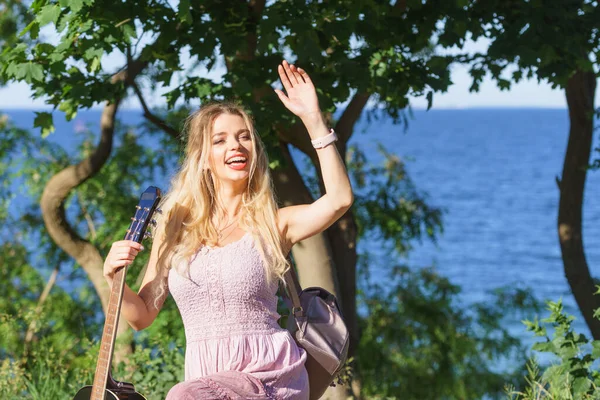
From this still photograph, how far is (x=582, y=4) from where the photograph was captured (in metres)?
5.52

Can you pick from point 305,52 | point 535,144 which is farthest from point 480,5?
point 535,144

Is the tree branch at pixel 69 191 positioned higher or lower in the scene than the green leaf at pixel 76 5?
lower

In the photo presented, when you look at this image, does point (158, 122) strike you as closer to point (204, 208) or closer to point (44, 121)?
point (44, 121)

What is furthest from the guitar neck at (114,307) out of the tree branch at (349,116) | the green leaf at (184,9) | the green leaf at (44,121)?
the tree branch at (349,116)

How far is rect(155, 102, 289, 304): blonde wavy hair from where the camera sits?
321cm

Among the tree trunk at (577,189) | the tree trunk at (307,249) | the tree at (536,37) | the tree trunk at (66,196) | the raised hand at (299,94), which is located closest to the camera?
the raised hand at (299,94)

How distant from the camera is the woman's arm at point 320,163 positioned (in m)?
3.07

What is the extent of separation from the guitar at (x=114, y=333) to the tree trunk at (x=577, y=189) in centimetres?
515

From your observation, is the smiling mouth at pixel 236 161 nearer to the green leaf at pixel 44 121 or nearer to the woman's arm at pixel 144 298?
the woman's arm at pixel 144 298

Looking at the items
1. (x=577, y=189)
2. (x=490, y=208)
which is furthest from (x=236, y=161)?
(x=490, y=208)

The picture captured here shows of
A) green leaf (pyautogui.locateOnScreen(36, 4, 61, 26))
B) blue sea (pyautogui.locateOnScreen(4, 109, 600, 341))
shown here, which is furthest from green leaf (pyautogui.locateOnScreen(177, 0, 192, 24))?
blue sea (pyautogui.locateOnScreen(4, 109, 600, 341))

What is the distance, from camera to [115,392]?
300cm

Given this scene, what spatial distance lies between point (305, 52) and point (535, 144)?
267ft

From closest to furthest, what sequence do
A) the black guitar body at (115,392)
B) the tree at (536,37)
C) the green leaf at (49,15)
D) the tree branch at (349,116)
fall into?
the black guitar body at (115,392), the green leaf at (49,15), the tree at (536,37), the tree branch at (349,116)
